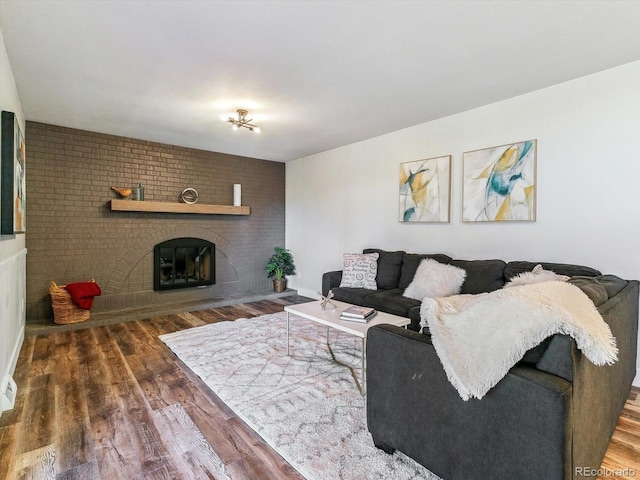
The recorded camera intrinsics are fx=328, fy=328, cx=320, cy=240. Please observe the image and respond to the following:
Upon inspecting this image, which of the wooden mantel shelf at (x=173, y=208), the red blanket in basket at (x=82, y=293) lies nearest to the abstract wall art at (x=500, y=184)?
the wooden mantel shelf at (x=173, y=208)

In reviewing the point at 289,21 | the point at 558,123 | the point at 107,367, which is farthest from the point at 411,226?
the point at 107,367

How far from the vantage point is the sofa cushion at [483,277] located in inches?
120

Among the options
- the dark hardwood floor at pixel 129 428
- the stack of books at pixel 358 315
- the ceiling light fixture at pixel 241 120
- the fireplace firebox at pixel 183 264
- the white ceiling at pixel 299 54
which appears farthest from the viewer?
the fireplace firebox at pixel 183 264

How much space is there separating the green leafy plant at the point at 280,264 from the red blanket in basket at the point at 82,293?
2707 millimetres

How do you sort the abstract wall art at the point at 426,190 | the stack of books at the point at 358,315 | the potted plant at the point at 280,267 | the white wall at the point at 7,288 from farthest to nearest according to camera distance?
the potted plant at the point at 280,267, the abstract wall art at the point at 426,190, the stack of books at the point at 358,315, the white wall at the point at 7,288

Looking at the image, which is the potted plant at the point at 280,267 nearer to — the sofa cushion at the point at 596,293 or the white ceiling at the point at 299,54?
the white ceiling at the point at 299,54

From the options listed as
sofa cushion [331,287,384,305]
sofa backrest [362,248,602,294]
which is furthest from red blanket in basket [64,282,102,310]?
sofa backrest [362,248,602,294]

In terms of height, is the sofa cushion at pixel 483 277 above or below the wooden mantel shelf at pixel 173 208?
below

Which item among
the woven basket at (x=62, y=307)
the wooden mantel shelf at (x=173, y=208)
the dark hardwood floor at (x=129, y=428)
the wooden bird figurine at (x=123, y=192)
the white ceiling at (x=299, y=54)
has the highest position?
the white ceiling at (x=299, y=54)

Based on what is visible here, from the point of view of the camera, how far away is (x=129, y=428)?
1965 millimetres

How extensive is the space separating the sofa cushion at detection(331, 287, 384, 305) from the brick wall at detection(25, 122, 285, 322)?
8.11ft

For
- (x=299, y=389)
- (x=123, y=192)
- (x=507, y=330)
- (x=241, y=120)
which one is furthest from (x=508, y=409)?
(x=123, y=192)

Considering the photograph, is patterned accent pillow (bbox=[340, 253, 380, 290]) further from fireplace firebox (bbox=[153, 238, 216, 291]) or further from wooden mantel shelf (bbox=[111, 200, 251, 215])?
fireplace firebox (bbox=[153, 238, 216, 291])

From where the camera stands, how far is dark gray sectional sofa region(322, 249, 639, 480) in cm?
112
